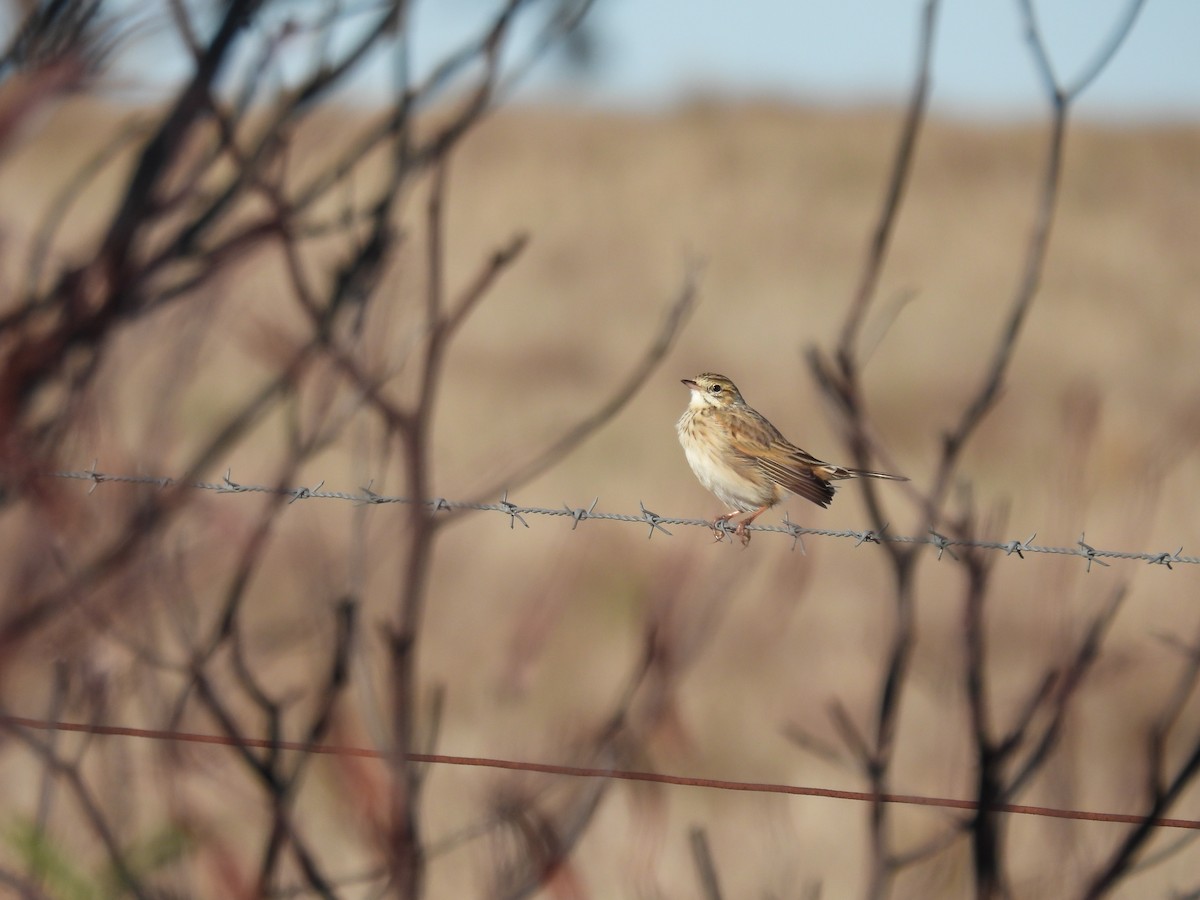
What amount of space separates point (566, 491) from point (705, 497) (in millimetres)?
2872

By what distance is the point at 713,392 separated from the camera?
647cm

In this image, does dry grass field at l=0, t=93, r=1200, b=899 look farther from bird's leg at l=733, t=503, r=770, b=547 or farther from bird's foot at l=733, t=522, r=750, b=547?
bird's leg at l=733, t=503, r=770, b=547

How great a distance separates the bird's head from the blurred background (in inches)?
21.7

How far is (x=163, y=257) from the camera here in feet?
9.18

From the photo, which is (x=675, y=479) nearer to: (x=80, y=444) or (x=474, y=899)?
(x=474, y=899)

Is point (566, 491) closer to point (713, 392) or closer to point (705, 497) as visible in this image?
point (705, 497)

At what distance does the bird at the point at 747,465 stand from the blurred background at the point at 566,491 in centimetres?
41

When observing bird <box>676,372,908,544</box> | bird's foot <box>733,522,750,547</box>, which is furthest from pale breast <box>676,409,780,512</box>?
A: bird's foot <box>733,522,750,547</box>

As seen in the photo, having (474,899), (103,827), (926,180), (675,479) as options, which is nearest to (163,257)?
(103,827)

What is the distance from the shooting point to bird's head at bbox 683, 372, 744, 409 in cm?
643

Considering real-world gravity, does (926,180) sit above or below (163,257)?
above

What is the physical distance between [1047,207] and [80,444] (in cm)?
210

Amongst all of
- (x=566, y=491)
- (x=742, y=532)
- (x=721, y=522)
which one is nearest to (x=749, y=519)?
(x=721, y=522)

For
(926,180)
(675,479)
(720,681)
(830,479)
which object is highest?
(926,180)
